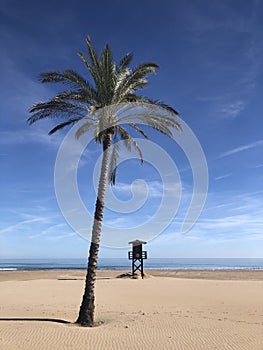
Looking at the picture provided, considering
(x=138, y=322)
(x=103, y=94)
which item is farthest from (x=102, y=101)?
(x=138, y=322)

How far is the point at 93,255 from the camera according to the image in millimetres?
13133

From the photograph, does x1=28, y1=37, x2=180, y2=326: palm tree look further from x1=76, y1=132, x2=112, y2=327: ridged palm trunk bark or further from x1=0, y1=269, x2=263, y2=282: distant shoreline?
x1=0, y1=269, x2=263, y2=282: distant shoreline

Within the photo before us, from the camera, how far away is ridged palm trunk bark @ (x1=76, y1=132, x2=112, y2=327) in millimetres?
12680

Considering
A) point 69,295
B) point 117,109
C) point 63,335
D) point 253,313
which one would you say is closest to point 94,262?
point 63,335

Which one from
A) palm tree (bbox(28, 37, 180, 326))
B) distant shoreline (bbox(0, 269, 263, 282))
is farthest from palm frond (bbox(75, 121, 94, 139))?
distant shoreline (bbox(0, 269, 263, 282))

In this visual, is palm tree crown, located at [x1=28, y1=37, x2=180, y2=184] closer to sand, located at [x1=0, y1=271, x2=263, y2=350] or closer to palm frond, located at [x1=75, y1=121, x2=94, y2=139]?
palm frond, located at [x1=75, y1=121, x2=94, y2=139]

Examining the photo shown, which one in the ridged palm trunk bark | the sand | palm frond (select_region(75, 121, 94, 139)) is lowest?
the sand

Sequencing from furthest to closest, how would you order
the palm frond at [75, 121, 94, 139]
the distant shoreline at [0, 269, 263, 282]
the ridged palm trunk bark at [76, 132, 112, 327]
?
the distant shoreline at [0, 269, 263, 282]
the palm frond at [75, 121, 94, 139]
the ridged palm trunk bark at [76, 132, 112, 327]

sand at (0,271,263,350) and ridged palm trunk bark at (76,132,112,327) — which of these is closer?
sand at (0,271,263,350)

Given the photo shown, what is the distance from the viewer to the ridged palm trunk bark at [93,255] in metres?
12.7

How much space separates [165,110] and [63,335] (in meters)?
9.35

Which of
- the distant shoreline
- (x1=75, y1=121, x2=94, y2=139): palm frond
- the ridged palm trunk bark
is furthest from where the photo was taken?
the distant shoreline

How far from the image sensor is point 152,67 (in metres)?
14.7

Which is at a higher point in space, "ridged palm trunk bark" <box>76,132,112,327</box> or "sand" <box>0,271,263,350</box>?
"ridged palm trunk bark" <box>76,132,112,327</box>
